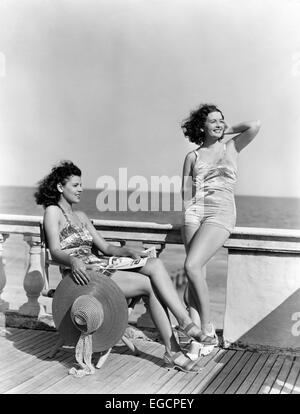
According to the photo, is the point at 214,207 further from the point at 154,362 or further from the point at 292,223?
the point at 292,223

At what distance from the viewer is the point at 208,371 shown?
3.40 meters

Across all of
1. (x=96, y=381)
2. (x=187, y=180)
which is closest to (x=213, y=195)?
(x=187, y=180)

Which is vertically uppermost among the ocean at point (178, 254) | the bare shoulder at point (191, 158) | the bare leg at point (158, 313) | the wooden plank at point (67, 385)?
the bare shoulder at point (191, 158)

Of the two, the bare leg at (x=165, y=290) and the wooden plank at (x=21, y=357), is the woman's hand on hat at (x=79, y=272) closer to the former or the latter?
the bare leg at (x=165, y=290)

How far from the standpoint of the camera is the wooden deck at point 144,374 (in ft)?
10.2

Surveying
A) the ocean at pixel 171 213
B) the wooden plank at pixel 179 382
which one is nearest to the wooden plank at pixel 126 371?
the wooden plank at pixel 179 382

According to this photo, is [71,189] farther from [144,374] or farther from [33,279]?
[144,374]

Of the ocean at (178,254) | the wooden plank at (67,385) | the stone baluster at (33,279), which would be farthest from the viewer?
the ocean at (178,254)

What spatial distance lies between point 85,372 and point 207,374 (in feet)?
2.53

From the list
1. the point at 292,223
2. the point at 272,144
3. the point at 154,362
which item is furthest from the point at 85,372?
the point at 292,223

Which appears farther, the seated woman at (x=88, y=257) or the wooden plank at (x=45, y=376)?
the seated woman at (x=88, y=257)

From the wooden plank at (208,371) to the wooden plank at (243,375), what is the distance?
0.15 m

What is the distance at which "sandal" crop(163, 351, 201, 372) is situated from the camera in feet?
11.0

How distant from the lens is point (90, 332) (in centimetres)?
334
